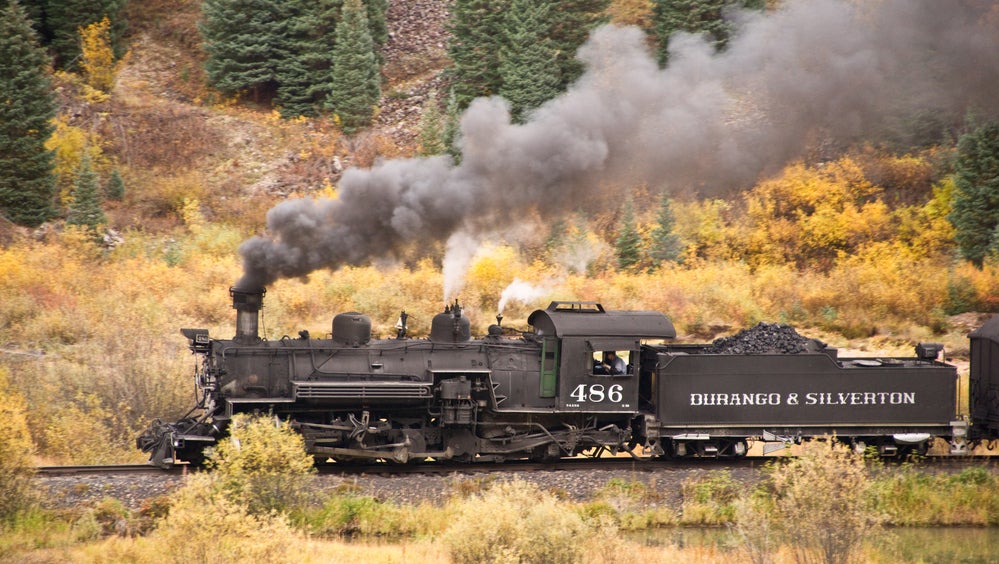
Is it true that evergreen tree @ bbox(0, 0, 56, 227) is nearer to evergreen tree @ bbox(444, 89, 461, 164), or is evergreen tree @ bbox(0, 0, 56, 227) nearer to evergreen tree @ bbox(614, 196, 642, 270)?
evergreen tree @ bbox(444, 89, 461, 164)

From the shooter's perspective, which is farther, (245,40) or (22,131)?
(245,40)

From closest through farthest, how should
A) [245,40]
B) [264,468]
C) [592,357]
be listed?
[264,468] → [592,357] → [245,40]

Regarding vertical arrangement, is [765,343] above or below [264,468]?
above

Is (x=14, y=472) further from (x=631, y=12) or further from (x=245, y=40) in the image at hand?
(x=631, y=12)

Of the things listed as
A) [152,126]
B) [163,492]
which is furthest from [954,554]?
[152,126]

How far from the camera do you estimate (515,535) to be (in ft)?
39.1

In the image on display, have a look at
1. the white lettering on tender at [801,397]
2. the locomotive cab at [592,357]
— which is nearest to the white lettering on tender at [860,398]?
the white lettering on tender at [801,397]

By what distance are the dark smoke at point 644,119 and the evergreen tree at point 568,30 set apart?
41.0ft

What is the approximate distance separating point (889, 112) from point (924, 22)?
597 inches

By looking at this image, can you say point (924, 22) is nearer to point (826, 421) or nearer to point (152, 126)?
point (826, 421)

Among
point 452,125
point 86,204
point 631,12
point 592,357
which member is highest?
point 631,12

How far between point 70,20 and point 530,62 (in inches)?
924

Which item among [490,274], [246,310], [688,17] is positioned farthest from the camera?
[688,17]

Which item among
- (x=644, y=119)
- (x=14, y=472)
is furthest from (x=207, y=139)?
(x=14, y=472)
